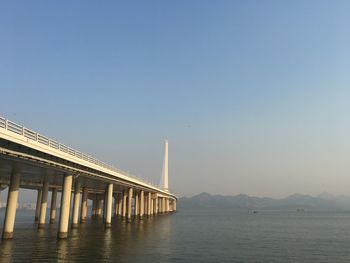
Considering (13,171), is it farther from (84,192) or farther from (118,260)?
(84,192)

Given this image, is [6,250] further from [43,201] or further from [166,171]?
[166,171]

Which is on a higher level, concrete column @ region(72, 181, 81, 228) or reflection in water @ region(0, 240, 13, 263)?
concrete column @ region(72, 181, 81, 228)

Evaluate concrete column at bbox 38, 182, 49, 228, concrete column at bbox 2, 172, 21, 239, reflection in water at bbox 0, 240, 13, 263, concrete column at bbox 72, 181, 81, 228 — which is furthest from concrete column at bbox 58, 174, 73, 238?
concrete column at bbox 38, 182, 49, 228

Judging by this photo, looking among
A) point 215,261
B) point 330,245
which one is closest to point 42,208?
point 215,261

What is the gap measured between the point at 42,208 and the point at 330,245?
188 ft

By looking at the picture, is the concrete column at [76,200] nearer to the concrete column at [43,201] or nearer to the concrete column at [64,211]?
the concrete column at [43,201]

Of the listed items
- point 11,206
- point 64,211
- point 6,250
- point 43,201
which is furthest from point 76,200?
point 6,250

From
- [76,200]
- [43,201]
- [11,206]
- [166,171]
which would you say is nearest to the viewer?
[11,206]

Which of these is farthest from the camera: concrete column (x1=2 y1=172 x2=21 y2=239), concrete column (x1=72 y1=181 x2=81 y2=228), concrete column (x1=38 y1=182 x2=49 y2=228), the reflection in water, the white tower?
the white tower

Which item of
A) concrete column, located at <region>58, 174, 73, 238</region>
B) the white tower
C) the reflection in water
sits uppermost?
the white tower

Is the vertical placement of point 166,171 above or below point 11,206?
above

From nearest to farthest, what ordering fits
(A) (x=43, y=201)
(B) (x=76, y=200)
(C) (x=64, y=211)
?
(C) (x=64, y=211)
(B) (x=76, y=200)
(A) (x=43, y=201)

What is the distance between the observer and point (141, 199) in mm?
110938

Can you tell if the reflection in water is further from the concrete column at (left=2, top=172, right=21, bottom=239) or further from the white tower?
the white tower
